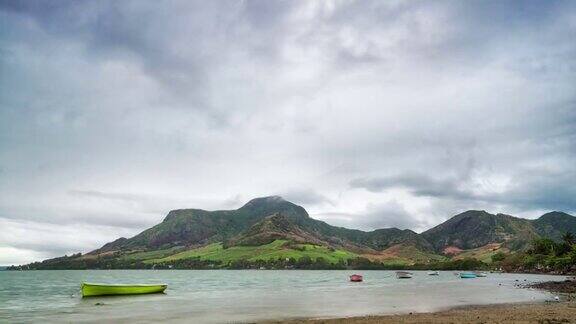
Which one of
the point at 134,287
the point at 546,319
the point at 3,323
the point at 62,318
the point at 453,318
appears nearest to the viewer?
the point at 546,319

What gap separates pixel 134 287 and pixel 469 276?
14761cm

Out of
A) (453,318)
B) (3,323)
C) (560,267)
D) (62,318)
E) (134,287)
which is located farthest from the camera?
(560,267)

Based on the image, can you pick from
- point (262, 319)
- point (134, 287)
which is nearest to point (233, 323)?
point (262, 319)

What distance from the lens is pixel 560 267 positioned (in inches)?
7141

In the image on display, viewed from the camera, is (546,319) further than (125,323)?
Answer: No

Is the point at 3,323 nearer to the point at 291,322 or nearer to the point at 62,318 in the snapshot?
the point at 62,318

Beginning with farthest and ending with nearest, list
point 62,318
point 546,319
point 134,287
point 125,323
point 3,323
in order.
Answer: point 134,287 < point 62,318 < point 3,323 < point 125,323 < point 546,319

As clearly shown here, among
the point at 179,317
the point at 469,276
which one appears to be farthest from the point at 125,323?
the point at 469,276

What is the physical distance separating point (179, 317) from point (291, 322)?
48.9ft

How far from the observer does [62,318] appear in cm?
5059

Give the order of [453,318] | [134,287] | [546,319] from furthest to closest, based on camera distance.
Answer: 1. [134,287]
2. [453,318]
3. [546,319]

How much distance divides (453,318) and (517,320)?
17.2 ft

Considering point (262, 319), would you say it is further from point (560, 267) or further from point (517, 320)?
point (560, 267)

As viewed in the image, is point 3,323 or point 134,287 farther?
point 134,287
